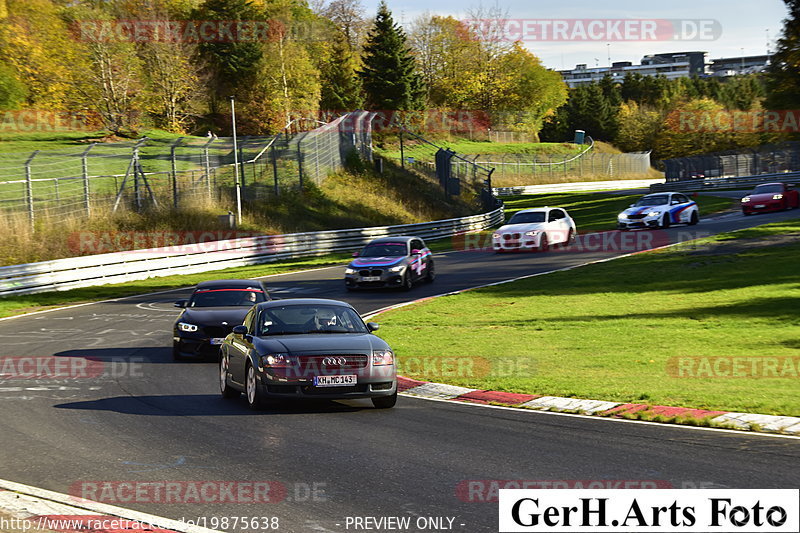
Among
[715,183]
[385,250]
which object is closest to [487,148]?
[715,183]

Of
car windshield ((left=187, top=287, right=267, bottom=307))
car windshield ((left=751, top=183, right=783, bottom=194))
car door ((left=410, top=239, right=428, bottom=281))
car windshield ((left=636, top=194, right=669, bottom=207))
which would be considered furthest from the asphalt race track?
car windshield ((left=751, top=183, right=783, bottom=194))

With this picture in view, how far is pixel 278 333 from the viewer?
39.9ft

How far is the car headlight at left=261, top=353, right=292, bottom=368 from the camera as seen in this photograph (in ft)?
36.9

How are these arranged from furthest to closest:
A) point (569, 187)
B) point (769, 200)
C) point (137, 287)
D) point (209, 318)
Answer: point (569, 187), point (769, 200), point (137, 287), point (209, 318)

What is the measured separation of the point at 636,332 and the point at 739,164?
227 feet

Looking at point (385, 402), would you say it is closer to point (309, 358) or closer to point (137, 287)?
point (309, 358)

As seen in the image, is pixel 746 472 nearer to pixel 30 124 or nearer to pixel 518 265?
pixel 518 265

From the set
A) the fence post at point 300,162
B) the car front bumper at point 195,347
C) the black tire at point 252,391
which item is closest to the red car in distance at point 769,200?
the fence post at point 300,162

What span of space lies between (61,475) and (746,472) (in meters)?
6.13

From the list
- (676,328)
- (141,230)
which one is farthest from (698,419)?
(141,230)

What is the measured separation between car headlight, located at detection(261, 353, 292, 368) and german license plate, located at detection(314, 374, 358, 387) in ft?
1.36

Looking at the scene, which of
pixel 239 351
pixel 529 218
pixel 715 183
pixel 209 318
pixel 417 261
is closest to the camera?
pixel 239 351

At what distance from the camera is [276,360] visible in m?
11.3

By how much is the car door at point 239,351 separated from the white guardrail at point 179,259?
1820cm
